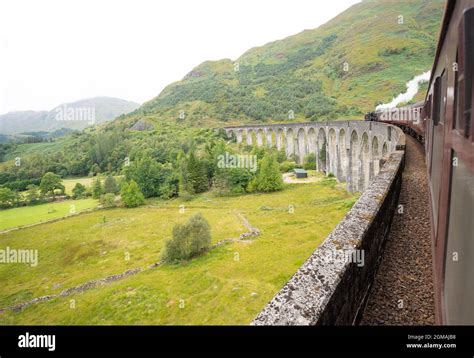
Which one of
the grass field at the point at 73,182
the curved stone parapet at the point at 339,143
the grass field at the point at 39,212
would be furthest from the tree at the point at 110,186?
the curved stone parapet at the point at 339,143

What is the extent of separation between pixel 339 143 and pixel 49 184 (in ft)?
182

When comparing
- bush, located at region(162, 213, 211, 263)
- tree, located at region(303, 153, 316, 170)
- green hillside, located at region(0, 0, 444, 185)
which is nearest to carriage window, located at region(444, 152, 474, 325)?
bush, located at region(162, 213, 211, 263)

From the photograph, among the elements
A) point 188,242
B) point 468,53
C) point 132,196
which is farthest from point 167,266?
point 468,53

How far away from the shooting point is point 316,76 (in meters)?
150

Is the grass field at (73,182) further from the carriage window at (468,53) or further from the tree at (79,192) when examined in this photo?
the carriage window at (468,53)

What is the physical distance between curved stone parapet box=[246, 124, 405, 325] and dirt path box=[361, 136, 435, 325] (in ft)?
0.70

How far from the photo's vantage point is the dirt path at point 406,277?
386 centimetres

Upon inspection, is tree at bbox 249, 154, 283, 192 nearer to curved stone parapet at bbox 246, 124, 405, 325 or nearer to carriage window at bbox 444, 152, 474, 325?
curved stone parapet at bbox 246, 124, 405, 325

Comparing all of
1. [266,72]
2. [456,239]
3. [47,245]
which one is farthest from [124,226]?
[266,72]

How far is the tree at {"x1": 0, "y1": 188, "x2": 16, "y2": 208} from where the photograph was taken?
56247 millimetres

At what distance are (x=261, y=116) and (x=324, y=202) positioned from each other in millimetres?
72135

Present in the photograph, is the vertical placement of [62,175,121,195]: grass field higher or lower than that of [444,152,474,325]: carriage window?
lower

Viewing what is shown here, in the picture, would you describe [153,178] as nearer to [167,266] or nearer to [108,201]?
[108,201]

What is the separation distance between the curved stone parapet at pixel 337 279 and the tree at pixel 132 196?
51198 millimetres
